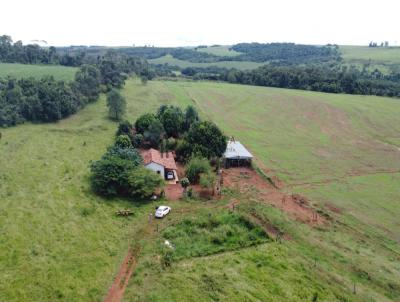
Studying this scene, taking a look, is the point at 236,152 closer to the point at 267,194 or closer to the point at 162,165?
the point at 267,194

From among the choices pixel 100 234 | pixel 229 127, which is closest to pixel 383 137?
pixel 229 127

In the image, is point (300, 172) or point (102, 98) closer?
point (300, 172)

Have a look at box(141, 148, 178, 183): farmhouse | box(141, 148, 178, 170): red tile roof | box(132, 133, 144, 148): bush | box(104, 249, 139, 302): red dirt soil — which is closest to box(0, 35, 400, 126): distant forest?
box(132, 133, 144, 148): bush

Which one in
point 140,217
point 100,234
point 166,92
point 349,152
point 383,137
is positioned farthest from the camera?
point 166,92

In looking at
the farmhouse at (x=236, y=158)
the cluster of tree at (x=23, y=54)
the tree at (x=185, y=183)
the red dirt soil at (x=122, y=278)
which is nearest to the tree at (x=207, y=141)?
the farmhouse at (x=236, y=158)

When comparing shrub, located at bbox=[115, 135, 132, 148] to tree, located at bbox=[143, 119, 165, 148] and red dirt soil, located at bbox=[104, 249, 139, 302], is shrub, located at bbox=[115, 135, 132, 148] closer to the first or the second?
tree, located at bbox=[143, 119, 165, 148]

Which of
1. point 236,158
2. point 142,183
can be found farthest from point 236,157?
point 142,183

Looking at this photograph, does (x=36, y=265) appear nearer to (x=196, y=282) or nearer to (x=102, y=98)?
(x=196, y=282)
